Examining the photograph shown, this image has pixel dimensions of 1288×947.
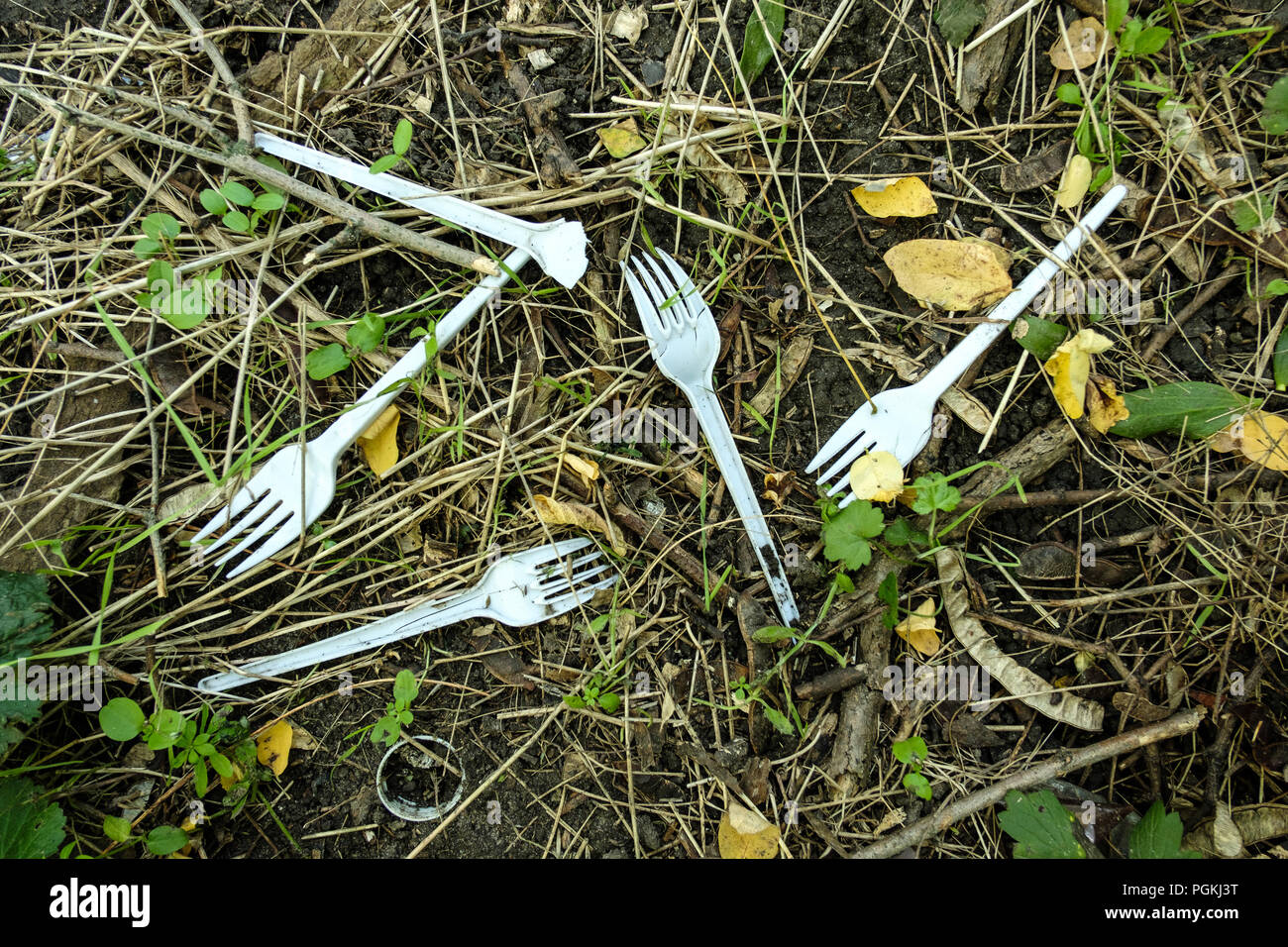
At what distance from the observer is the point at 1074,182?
2.22m

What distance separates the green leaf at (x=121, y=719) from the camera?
209cm

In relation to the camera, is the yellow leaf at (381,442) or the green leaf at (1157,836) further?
the yellow leaf at (381,442)

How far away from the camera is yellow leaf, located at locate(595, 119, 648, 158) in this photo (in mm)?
2279

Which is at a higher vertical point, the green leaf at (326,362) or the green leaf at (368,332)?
the green leaf at (368,332)

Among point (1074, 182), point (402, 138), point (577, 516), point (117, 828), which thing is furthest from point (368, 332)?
point (1074, 182)

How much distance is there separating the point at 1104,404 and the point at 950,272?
569 mm

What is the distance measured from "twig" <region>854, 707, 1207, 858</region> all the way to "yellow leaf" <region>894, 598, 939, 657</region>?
1.34 ft

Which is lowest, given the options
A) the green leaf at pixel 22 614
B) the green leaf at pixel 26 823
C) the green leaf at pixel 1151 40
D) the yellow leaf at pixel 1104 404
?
the green leaf at pixel 26 823

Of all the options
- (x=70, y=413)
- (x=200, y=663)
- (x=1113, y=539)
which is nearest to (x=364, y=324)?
(x=70, y=413)

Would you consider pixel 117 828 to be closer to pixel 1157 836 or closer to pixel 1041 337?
pixel 1157 836

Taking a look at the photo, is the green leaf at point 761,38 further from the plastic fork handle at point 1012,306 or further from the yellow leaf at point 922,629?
the yellow leaf at point 922,629

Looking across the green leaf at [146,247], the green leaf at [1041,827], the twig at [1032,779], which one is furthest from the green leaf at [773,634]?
the green leaf at [146,247]

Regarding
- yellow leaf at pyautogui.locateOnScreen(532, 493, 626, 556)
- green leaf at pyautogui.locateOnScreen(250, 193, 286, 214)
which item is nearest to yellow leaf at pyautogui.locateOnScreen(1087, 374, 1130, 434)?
yellow leaf at pyautogui.locateOnScreen(532, 493, 626, 556)

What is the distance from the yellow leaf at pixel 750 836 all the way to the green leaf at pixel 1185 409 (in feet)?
4.89
